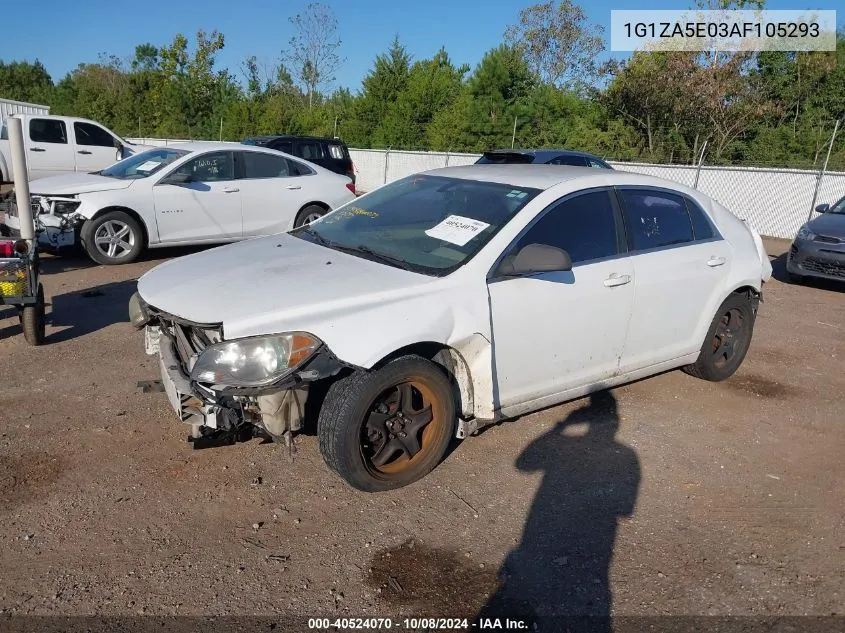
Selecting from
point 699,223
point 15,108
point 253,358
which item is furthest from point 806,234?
point 15,108

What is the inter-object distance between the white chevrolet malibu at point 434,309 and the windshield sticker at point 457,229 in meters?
0.01

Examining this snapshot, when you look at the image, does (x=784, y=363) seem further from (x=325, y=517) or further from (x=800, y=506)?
(x=325, y=517)

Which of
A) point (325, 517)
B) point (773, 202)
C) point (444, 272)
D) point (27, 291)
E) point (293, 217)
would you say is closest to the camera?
point (325, 517)

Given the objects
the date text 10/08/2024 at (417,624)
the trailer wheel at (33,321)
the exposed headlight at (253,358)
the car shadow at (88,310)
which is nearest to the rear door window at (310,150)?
the car shadow at (88,310)

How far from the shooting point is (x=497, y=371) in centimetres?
370

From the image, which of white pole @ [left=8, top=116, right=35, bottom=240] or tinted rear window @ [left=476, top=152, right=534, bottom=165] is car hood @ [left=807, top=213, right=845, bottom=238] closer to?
tinted rear window @ [left=476, top=152, right=534, bottom=165]

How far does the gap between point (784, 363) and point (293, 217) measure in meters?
6.65

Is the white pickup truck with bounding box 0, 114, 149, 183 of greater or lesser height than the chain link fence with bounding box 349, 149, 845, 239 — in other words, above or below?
above

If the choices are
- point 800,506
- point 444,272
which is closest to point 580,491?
point 800,506

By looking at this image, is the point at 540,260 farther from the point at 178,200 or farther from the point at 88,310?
the point at 178,200

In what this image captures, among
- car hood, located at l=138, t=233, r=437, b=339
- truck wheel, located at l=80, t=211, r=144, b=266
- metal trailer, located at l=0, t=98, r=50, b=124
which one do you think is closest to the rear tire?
truck wheel, located at l=80, t=211, r=144, b=266

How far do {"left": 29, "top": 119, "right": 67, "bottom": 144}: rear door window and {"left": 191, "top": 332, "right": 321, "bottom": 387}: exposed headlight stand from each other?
1513 cm

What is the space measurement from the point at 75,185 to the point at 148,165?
0.97 meters

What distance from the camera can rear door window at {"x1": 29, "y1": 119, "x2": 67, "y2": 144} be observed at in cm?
1538
